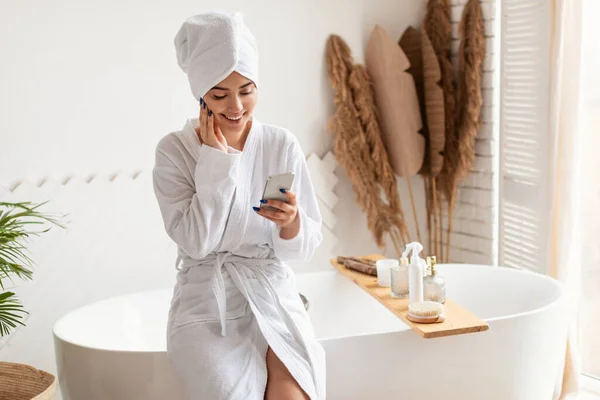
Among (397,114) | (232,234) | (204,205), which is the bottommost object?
(232,234)

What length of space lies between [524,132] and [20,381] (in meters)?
2.39

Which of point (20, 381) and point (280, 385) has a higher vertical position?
point (280, 385)

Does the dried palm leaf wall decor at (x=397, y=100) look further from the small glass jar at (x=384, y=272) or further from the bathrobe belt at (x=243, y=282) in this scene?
the bathrobe belt at (x=243, y=282)

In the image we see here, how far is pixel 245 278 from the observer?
2.30 meters

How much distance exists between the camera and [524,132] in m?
3.60

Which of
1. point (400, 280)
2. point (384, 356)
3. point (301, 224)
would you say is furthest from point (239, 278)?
point (400, 280)

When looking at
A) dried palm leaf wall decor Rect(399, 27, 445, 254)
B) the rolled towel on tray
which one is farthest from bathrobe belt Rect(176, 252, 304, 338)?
dried palm leaf wall decor Rect(399, 27, 445, 254)

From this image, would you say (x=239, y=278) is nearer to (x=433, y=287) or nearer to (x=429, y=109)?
(x=433, y=287)

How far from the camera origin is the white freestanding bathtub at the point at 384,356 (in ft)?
7.99

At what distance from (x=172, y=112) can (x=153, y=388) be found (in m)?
1.64

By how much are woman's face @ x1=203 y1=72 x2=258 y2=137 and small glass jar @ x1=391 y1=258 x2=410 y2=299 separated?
91cm

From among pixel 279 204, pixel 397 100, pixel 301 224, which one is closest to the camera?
pixel 279 204

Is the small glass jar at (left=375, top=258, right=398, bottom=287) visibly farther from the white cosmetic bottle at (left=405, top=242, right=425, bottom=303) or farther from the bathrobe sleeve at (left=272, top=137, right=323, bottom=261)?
the bathrobe sleeve at (left=272, top=137, right=323, bottom=261)

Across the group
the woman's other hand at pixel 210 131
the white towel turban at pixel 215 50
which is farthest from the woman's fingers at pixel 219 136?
the white towel turban at pixel 215 50
